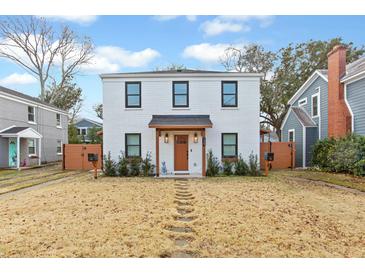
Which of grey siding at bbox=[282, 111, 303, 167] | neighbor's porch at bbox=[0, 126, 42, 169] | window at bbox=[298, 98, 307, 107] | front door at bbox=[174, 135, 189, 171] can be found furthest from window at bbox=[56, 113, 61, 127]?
window at bbox=[298, 98, 307, 107]

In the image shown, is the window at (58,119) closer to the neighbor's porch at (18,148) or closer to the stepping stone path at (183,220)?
the neighbor's porch at (18,148)

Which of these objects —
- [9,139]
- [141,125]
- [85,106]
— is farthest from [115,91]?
[85,106]

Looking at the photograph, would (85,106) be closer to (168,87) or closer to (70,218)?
(168,87)

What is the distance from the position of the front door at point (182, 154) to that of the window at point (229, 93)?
285 cm

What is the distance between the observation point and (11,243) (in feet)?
14.2

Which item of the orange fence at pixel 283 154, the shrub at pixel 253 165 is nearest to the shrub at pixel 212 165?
the shrub at pixel 253 165

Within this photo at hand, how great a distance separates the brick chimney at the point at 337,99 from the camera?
1505cm

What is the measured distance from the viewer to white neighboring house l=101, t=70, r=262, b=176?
13.9 metres

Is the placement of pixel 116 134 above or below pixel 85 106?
below

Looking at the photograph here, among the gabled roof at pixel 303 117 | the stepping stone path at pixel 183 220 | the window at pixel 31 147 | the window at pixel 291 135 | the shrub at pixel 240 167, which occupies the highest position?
the gabled roof at pixel 303 117

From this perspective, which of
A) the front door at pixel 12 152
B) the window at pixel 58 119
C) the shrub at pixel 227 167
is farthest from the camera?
the window at pixel 58 119

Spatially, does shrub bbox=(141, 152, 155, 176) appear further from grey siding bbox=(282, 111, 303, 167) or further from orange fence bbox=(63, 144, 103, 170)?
grey siding bbox=(282, 111, 303, 167)

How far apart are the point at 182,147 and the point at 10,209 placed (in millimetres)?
8561

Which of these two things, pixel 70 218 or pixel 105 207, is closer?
pixel 70 218
